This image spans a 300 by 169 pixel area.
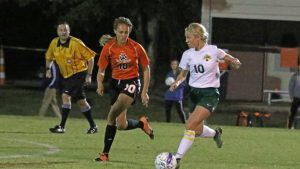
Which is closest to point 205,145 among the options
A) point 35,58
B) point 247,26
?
point 247,26

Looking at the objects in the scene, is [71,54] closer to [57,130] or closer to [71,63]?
[71,63]

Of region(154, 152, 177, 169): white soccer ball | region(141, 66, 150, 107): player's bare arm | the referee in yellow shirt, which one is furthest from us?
the referee in yellow shirt

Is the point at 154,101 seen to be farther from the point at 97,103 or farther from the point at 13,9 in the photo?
the point at 13,9

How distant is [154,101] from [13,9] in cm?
975

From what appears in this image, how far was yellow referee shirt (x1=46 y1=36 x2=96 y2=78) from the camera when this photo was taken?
642 inches

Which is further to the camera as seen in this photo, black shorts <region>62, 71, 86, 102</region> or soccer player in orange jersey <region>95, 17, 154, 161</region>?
black shorts <region>62, 71, 86, 102</region>

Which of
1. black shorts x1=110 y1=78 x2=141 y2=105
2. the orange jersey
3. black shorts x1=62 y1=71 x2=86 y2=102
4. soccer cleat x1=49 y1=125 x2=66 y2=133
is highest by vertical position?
the orange jersey

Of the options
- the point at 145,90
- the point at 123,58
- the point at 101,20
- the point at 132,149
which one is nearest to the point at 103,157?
the point at 145,90

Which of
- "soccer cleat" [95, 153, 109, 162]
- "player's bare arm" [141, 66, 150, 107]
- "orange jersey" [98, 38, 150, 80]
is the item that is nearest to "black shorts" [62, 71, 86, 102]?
"orange jersey" [98, 38, 150, 80]

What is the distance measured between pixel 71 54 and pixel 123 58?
4.29m

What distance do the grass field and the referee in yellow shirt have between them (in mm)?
614

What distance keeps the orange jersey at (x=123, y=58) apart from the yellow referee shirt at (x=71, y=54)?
13.5 feet

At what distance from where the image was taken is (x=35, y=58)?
3900 centimetres

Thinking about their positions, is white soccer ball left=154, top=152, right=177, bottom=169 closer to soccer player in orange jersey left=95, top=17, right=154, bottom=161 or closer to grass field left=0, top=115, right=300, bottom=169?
grass field left=0, top=115, right=300, bottom=169
